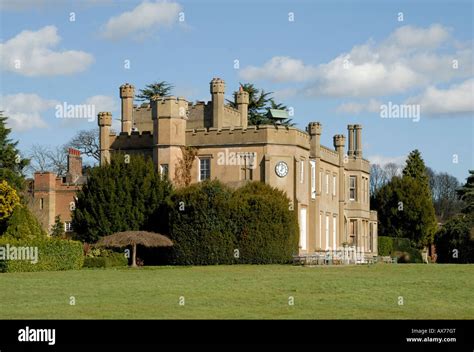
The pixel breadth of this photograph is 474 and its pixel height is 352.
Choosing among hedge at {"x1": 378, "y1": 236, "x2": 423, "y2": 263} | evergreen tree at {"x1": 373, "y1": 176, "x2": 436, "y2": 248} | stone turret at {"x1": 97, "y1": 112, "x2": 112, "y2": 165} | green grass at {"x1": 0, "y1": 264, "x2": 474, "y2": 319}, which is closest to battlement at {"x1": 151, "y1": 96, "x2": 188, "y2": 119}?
stone turret at {"x1": 97, "y1": 112, "x2": 112, "y2": 165}

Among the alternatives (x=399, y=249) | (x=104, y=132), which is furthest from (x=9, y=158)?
(x=399, y=249)

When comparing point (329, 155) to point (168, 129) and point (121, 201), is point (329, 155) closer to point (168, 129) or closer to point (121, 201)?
point (168, 129)

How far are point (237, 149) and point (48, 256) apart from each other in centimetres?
1527

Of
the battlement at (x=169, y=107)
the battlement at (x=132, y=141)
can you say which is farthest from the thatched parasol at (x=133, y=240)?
the battlement at (x=132, y=141)

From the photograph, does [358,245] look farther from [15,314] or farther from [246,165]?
[15,314]

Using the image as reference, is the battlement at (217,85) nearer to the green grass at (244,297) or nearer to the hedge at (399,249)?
the hedge at (399,249)

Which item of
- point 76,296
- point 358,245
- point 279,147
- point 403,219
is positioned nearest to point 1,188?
point 279,147

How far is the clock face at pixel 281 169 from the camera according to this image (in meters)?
51.9

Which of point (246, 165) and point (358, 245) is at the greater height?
point (246, 165)

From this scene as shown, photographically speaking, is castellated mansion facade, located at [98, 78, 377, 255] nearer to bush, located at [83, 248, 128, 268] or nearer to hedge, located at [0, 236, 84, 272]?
bush, located at [83, 248, 128, 268]

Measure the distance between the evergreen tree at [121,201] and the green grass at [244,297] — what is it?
17870 millimetres

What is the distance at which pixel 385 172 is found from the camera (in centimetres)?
12794

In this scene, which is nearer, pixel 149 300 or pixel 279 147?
pixel 149 300
